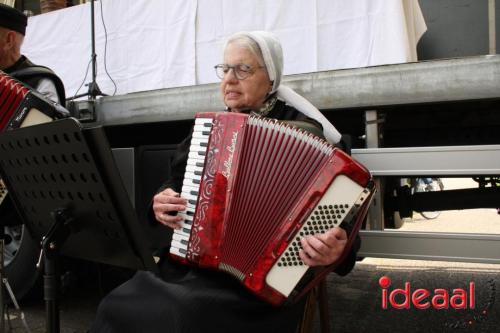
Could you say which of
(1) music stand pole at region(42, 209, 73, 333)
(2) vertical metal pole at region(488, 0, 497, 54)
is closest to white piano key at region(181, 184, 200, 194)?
(1) music stand pole at region(42, 209, 73, 333)

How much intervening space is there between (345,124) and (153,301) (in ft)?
5.17

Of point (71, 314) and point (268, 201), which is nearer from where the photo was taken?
point (268, 201)

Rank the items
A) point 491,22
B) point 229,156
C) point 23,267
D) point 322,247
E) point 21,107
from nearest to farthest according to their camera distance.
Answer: point 322,247 → point 229,156 → point 21,107 → point 23,267 → point 491,22

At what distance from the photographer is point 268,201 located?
1.23m

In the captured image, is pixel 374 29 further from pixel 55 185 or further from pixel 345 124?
pixel 55 185

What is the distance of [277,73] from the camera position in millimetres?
1585

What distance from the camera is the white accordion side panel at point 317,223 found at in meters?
1.16

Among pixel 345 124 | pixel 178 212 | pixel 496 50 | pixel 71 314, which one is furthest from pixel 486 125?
pixel 71 314

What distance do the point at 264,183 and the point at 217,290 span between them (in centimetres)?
33

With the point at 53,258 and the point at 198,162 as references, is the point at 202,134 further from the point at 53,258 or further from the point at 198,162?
the point at 53,258

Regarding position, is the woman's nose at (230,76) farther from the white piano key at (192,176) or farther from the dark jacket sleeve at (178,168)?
the white piano key at (192,176)

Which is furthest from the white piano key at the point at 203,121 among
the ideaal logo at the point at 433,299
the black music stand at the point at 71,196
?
the ideaal logo at the point at 433,299

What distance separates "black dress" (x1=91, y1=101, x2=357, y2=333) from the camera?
1.19m

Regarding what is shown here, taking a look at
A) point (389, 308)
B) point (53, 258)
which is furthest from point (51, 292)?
point (389, 308)
